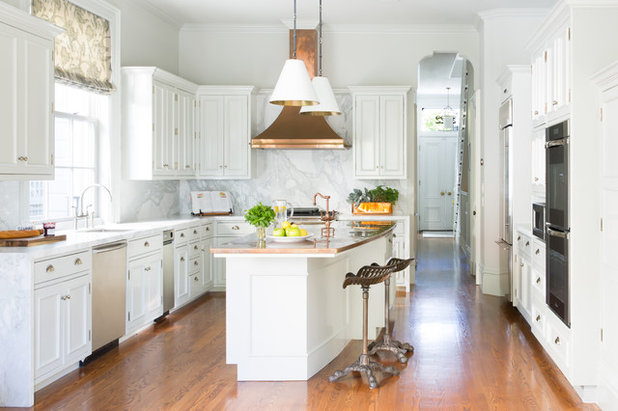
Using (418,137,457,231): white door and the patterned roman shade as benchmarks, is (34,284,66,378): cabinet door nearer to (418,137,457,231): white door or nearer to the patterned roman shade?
the patterned roman shade

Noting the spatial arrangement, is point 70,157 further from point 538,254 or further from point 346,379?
point 538,254

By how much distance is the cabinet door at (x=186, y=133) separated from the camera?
22.5 ft

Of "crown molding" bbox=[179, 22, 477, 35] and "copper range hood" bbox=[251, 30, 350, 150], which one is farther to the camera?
"crown molding" bbox=[179, 22, 477, 35]

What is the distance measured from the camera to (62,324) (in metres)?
3.92

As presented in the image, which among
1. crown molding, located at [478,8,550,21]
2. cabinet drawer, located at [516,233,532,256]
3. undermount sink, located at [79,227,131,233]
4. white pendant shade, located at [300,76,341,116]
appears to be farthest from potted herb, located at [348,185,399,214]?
white pendant shade, located at [300,76,341,116]

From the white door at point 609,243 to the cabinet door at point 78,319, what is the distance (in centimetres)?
329

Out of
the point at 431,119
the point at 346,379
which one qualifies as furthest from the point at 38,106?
the point at 431,119

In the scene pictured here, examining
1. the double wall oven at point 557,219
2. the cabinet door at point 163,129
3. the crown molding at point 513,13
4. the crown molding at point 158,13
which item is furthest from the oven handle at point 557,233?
the crown molding at point 158,13

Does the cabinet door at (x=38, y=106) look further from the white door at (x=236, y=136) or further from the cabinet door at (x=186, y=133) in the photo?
the white door at (x=236, y=136)

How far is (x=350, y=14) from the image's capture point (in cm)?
717

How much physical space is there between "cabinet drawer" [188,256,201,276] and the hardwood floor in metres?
0.67

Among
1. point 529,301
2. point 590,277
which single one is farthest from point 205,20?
point 590,277

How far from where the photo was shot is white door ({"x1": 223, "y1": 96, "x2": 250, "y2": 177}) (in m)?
7.32

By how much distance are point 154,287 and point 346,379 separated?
88.4 inches
